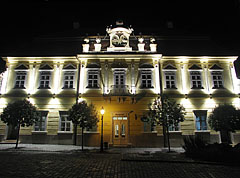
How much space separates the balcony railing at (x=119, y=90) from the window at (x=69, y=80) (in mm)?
4745

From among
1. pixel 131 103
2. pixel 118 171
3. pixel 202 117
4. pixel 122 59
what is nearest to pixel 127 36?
pixel 122 59

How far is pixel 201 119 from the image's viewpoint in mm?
16625

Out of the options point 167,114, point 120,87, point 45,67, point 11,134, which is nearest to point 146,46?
point 120,87

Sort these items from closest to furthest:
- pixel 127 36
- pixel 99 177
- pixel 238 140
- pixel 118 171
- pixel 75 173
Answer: pixel 99 177 < pixel 75 173 < pixel 118 171 < pixel 238 140 < pixel 127 36

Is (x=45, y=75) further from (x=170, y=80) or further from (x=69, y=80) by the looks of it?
(x=170, y=80)

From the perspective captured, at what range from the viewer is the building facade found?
53.3 feet

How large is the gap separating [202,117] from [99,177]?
1420cm

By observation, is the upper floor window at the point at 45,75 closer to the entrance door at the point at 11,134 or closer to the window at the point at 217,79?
the entrance door at the point at 11,134

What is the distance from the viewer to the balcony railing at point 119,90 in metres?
16.1

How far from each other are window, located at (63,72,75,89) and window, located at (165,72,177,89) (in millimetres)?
10678

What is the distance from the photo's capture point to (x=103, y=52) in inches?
705

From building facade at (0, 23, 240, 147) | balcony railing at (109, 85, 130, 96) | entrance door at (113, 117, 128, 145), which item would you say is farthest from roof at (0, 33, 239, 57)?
entrance door at (113, 117, 128, 145)

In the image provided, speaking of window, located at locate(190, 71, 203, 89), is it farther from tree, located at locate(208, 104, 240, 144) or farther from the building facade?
tree, located at locate(208, 104, 240, 144)

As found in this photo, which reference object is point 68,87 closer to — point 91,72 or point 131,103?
point 91,72
